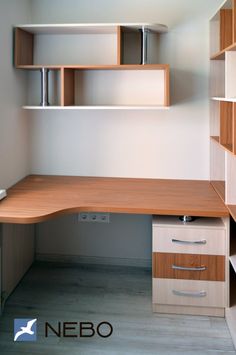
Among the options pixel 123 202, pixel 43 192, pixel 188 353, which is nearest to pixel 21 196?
pixel 43 192

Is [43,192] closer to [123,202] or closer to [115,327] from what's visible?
[123,202]

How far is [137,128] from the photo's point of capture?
3.30m

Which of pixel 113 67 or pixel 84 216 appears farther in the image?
pixel 84 216

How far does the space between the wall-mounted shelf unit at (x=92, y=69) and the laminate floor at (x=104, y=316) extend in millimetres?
1312

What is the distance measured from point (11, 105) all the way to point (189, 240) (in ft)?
5.16

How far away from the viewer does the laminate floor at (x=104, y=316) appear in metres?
2.35

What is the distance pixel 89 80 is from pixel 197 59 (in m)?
0.85

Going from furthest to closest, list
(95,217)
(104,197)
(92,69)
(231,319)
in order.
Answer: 1. (95,217)
2. (92,69)
3. (104,197)
4. (231,319)

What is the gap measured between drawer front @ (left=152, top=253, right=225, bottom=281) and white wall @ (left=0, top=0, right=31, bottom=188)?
1.21 m

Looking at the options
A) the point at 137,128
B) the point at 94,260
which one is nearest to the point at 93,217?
the point at 94,260

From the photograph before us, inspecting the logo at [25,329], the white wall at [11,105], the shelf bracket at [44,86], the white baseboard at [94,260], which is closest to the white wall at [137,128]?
the white baseboard at [94,260]

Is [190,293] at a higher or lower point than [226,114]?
lower

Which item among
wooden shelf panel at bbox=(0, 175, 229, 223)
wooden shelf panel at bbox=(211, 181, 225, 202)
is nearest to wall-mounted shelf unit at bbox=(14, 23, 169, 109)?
wooden shelf panel at bbox=(0, 175, 229, 223)

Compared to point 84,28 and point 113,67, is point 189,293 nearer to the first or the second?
point 113,67
